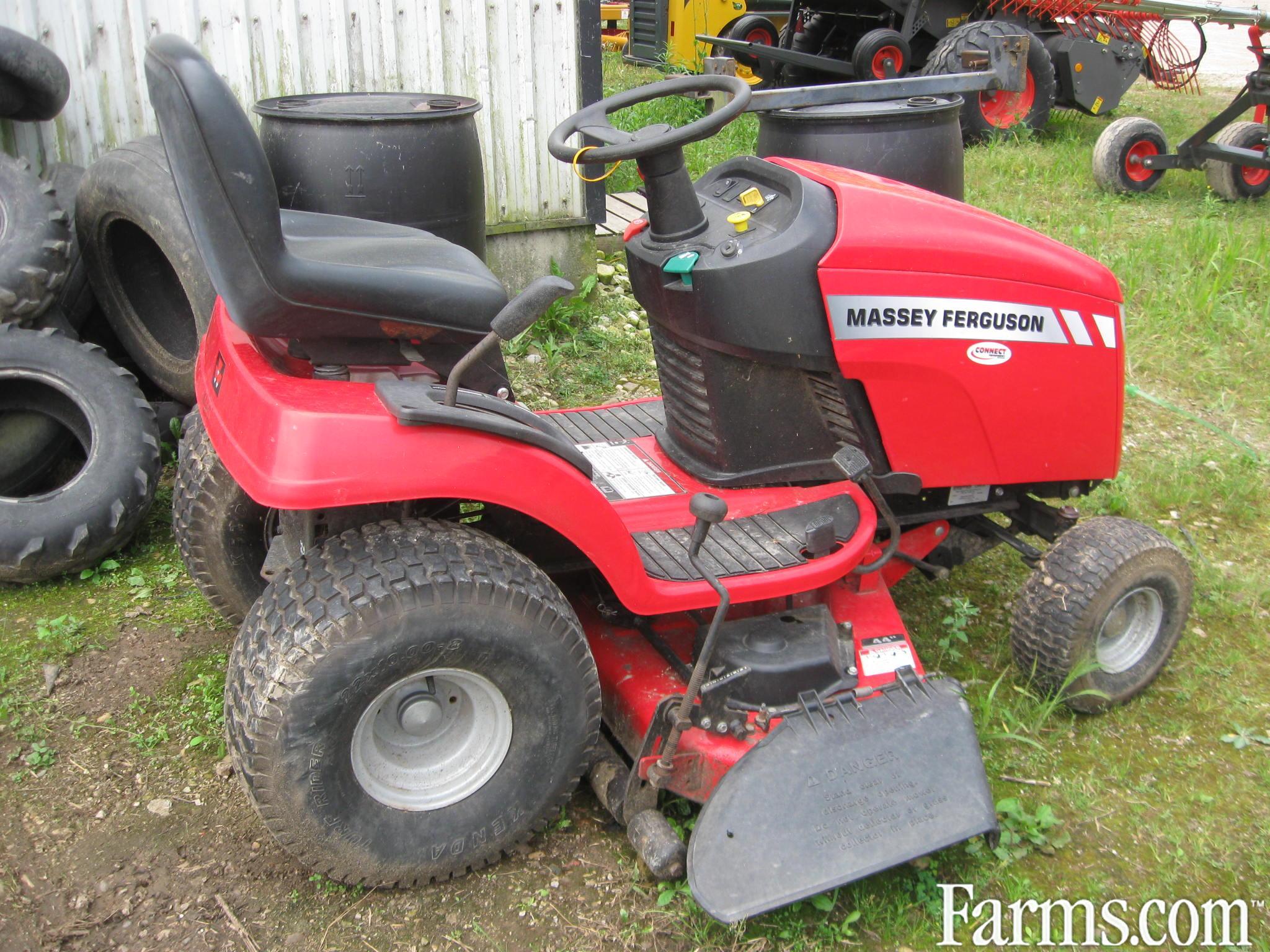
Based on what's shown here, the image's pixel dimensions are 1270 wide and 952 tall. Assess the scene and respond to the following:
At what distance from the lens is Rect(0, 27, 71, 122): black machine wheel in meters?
3.37

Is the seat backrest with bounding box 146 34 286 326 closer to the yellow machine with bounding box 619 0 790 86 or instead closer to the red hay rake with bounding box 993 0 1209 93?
the red hay rake with bounding box 993 0 1209 93

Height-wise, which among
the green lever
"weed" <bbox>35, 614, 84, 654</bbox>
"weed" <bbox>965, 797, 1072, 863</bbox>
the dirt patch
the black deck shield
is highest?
the green lever

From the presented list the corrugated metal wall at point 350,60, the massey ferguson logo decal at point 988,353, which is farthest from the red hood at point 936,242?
the corrugated metal wall at point 350,60

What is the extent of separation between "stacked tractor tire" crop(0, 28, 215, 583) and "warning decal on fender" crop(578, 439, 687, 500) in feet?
4.08

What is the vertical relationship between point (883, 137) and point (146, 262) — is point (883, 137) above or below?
above

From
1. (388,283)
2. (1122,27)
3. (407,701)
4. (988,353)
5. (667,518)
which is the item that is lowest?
(407,701)

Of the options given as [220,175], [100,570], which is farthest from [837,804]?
[100,570]

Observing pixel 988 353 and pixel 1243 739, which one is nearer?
pixel 988 353

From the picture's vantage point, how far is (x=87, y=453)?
10.6ft

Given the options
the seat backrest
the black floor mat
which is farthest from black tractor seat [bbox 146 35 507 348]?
the black floor mat

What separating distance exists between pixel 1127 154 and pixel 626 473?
531 cm

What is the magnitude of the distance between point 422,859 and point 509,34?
11.3 feet

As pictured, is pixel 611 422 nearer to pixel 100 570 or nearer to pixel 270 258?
pixel 270 258

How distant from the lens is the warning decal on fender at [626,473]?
2.54 m
